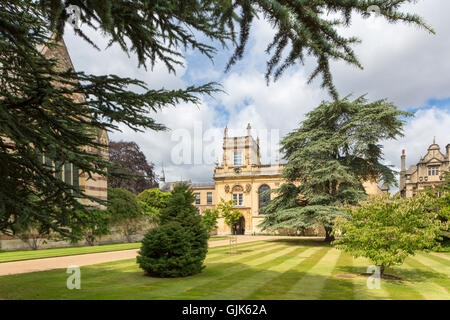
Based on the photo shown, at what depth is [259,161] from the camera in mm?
52844

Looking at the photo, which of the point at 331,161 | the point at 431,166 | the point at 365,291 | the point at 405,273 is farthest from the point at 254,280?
the point at 431,166

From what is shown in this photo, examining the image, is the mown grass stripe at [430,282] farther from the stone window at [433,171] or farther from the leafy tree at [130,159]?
the stone window at [433,171]

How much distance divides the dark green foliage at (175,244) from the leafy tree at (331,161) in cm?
1574

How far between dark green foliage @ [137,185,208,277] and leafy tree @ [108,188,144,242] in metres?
16.2

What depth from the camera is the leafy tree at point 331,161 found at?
24234 millimetres

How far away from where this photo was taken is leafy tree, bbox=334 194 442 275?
30.8 ft

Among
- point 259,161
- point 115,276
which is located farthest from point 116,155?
point 115,276

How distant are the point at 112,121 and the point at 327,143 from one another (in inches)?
918

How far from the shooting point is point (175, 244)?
31.6ft

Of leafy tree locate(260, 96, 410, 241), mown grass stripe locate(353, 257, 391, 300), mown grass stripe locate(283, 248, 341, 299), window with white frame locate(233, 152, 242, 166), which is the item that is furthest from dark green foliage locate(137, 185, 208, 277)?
window with white frame locate(233, 152, 242, 166)

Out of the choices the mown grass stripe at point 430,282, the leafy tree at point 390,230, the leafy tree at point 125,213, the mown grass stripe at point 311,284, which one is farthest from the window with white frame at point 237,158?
the leafy tree at point 390,230

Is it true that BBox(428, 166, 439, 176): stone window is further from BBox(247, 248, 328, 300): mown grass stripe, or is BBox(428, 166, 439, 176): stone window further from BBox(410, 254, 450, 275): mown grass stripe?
BBox(247, 248, 328, 300): mown grass stripe

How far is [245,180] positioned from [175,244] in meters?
36.7
